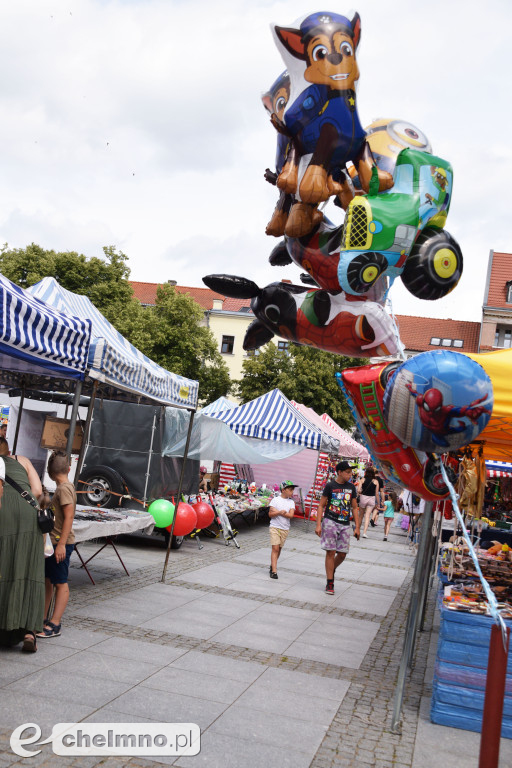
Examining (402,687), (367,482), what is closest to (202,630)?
(402,687)

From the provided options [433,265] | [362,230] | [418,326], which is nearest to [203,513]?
[433,265]

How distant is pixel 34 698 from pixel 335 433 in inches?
829

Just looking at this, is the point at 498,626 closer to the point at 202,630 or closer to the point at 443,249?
the point at 443,249

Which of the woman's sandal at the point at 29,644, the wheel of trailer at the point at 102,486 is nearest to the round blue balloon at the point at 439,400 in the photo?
the woman's sandal at the point at 29,644

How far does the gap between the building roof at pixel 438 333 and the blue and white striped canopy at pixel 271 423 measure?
4097 cm

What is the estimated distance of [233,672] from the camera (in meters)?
5.74

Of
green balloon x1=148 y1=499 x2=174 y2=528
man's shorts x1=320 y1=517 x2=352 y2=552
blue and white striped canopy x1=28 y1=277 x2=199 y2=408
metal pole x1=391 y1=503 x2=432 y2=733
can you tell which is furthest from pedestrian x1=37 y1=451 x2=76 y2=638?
man's shorts x1=320 y1=517 x2=352 y2=552

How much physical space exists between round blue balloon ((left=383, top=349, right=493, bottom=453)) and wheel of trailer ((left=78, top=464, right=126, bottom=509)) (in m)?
9.09

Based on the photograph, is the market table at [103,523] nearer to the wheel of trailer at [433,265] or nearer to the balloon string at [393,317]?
the balloon string at [393,317]

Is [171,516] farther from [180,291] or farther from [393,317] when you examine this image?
[180,291]

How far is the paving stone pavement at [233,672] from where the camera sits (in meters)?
4.38

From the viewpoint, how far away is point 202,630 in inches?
273

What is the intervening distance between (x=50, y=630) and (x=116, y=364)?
2.50m

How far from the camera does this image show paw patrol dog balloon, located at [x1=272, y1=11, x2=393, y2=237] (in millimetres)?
4297
